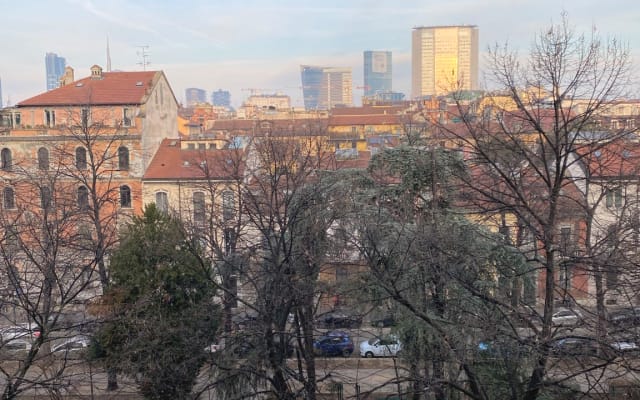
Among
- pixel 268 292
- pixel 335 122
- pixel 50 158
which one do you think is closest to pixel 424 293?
pixel 268 292

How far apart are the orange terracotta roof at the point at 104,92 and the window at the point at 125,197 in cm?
455

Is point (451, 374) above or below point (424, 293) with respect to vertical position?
below

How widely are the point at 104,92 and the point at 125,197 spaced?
6320 mm

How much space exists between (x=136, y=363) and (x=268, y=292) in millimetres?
3982

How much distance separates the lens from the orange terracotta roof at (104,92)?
3234cm

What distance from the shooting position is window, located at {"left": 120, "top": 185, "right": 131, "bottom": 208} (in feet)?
102

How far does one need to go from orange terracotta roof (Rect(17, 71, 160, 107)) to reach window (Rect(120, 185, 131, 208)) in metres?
4.55

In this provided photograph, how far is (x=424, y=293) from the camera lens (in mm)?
11195

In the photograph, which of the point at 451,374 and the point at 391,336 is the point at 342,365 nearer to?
the point at 391,336

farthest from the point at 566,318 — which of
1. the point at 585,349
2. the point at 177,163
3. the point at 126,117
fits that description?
the point at 126,117

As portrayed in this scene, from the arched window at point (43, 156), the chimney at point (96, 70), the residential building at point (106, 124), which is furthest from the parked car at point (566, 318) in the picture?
the chimney at point (96, 70)

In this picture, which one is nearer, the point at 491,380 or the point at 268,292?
the point at 491,380

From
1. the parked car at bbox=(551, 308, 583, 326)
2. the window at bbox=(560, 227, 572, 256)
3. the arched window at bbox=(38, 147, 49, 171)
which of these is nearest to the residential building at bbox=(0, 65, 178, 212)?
the arched window at bbox=(38, 147, 49, 171)

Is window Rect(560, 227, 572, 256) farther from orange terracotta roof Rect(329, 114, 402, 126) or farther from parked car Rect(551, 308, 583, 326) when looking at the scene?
orange terracotta roof Rect(329, 114, 402, 126)
